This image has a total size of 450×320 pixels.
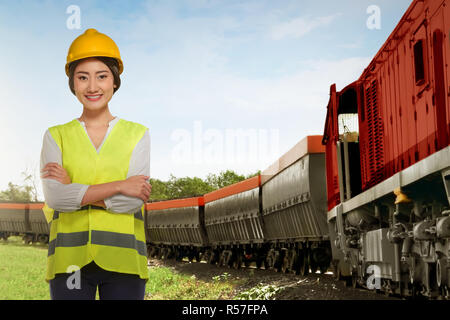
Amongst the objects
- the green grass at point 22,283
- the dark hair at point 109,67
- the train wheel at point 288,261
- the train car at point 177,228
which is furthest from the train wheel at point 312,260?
the dark hair at point 109,67

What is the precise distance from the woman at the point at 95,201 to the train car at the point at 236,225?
788 inches

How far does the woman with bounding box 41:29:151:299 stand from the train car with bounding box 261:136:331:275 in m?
12.8

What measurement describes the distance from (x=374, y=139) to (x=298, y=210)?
24.9 feet

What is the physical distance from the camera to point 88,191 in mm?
3014

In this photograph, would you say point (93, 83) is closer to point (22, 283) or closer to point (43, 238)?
point (22, 283)

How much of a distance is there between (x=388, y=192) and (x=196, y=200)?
2497 cm

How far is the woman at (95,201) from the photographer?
3.04m

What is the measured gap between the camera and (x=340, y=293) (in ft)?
39.5

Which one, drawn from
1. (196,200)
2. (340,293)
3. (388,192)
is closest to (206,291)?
(340,293)

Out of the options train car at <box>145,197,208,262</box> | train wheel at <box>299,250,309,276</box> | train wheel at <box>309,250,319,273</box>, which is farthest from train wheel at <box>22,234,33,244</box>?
train wheel at <box>309,250,319,273</box>

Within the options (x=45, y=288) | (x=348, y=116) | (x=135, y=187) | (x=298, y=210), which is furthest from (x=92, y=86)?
(x=298, y=210)

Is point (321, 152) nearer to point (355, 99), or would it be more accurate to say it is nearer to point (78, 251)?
point (355, 99)
